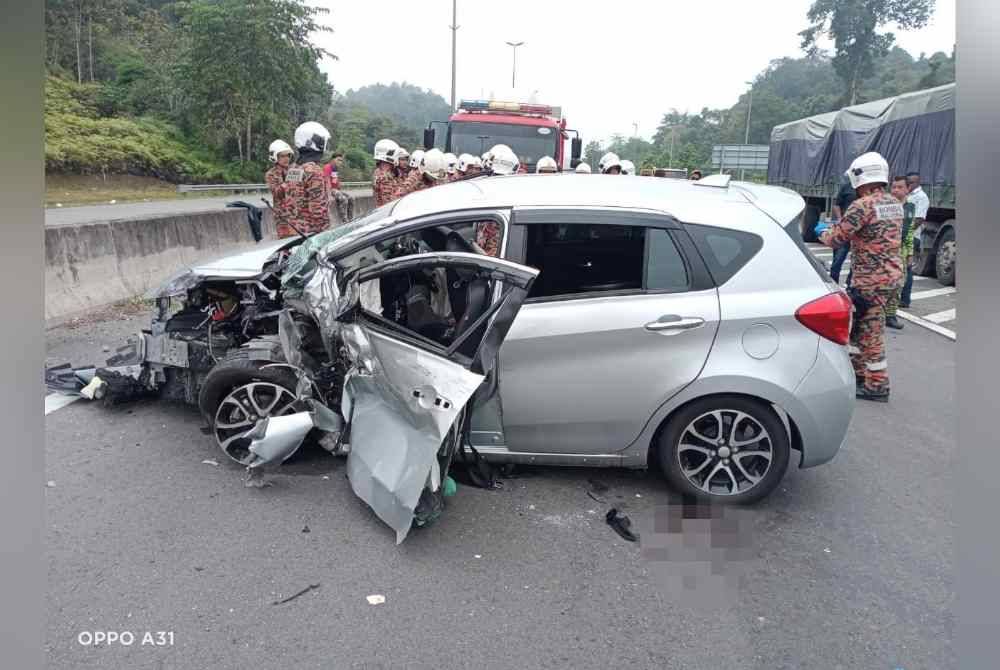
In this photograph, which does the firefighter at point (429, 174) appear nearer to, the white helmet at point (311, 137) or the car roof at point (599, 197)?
the white helmet at point (311, 137)

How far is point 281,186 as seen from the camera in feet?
28.1

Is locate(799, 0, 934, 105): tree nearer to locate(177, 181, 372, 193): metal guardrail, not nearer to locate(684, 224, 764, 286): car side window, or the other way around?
locate(177, 181, 372, 193): metal guardrail

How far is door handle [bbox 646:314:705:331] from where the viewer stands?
3818 mm

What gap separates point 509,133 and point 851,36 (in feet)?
172

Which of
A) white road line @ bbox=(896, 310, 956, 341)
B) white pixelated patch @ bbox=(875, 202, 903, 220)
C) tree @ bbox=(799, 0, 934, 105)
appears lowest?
white road line @ bbox=(896, 310, 956, 341)

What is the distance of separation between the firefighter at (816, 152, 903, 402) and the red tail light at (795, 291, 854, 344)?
2.69 m

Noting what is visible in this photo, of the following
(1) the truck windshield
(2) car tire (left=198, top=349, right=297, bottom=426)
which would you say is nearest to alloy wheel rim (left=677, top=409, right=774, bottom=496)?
(2) car tire (left=198, top=349, right=297, bottom=426)

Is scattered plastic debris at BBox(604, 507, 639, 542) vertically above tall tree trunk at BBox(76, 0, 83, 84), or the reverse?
tall tree trunk at BBox(76, 0, 83, 84)

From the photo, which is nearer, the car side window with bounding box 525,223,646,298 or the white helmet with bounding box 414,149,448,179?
the car side window with bounding box 525,223,646,298

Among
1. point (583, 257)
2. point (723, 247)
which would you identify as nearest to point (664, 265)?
point (723, 247)

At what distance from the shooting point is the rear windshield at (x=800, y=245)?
3963 millimetres

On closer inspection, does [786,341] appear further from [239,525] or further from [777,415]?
[239,525]
